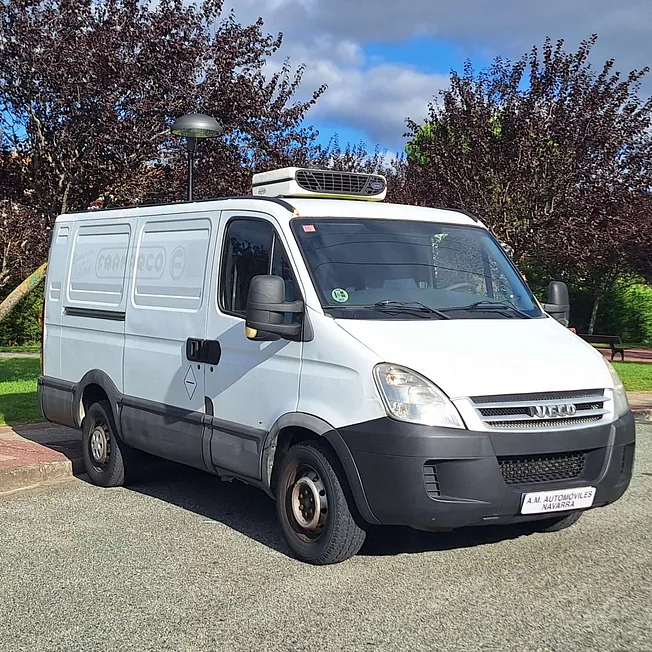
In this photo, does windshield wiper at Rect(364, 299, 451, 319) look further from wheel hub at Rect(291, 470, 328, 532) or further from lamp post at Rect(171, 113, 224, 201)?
lamp post at Rect(171, 113, 224, 201)

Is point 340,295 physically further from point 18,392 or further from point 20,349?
point 20,349

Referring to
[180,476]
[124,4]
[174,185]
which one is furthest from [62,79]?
[180,476]

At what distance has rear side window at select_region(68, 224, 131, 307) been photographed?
786 centimetres

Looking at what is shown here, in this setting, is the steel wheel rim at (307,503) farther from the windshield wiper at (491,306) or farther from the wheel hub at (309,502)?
the windshield wiper at (491,306)

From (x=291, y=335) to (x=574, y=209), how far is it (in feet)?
43.8

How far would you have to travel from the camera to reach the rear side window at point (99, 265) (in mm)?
7855

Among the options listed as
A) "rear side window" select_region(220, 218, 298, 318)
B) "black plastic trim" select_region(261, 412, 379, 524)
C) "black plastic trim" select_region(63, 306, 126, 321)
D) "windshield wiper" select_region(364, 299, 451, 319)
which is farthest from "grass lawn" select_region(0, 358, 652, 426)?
"windshield wiper" select_region(364, 299, 451, 319)

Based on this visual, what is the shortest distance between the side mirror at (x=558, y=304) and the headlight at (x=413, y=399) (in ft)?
6.65

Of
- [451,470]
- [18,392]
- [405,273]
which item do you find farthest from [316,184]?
[18,392]

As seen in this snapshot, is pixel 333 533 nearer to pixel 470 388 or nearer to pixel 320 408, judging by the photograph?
pixel 320 408

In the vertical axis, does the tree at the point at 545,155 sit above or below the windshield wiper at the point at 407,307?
above

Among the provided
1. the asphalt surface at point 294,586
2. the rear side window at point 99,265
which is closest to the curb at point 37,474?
the asphalt surface at point 294,586

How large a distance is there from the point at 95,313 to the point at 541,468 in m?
4.32

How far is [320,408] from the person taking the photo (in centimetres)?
565
